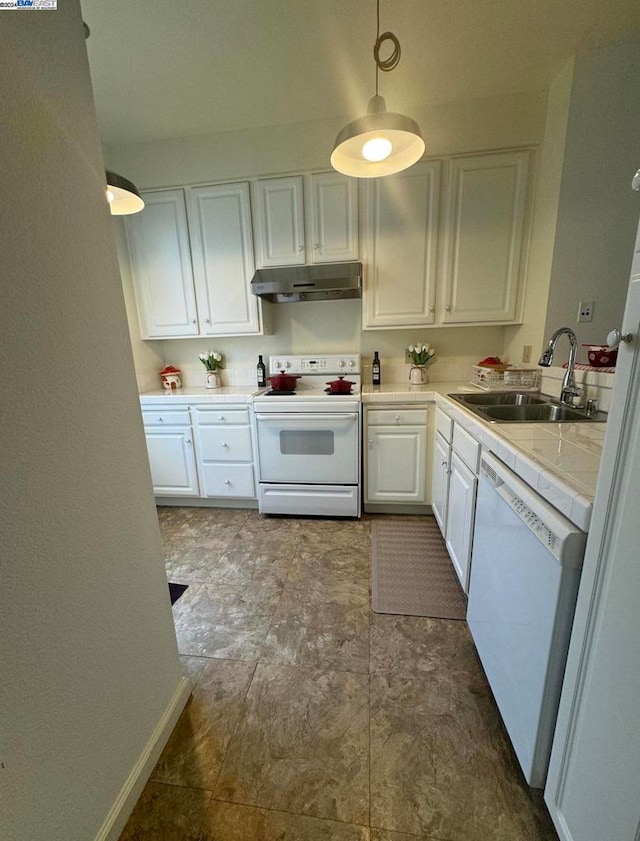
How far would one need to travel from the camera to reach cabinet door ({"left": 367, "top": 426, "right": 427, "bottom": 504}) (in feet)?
7.68

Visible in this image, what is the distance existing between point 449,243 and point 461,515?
1.86 metres

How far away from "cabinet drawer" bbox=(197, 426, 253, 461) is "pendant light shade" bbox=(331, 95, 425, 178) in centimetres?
176

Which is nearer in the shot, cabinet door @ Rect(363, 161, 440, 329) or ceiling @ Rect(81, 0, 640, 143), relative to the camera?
ceiling @ Rect(81, 0, 640, 143)

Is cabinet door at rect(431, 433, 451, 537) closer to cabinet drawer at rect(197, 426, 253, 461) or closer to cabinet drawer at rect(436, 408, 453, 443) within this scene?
cabinet drawer at rect(436, 408, 453, 443)

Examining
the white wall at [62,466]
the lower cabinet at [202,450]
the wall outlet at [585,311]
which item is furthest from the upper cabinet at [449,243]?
the white wall at [62,466]

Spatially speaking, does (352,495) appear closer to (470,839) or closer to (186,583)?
(186,583)

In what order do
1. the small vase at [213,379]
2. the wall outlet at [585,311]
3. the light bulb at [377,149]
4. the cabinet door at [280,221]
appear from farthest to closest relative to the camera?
the small vase at [213,379], the cabinet door at [280,221], the wall outlet at [585,311], the light bulb at [377,149]

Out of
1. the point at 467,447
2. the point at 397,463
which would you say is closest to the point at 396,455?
the point at 397,463

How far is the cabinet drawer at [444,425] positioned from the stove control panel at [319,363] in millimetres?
813

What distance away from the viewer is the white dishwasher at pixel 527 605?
749 mm

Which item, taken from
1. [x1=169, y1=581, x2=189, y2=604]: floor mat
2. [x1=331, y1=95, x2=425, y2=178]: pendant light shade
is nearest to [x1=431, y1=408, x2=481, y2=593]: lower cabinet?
[x1=331, y1=95, x2=425, y2=178]: pendant light shade

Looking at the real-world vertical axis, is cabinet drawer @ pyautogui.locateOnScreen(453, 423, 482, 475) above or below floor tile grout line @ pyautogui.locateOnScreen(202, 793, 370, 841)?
above

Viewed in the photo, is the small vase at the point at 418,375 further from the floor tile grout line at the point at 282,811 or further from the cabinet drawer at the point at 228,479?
the floor tile grout line at the point at 282,811

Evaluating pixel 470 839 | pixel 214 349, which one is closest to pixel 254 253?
pixel 214 349
